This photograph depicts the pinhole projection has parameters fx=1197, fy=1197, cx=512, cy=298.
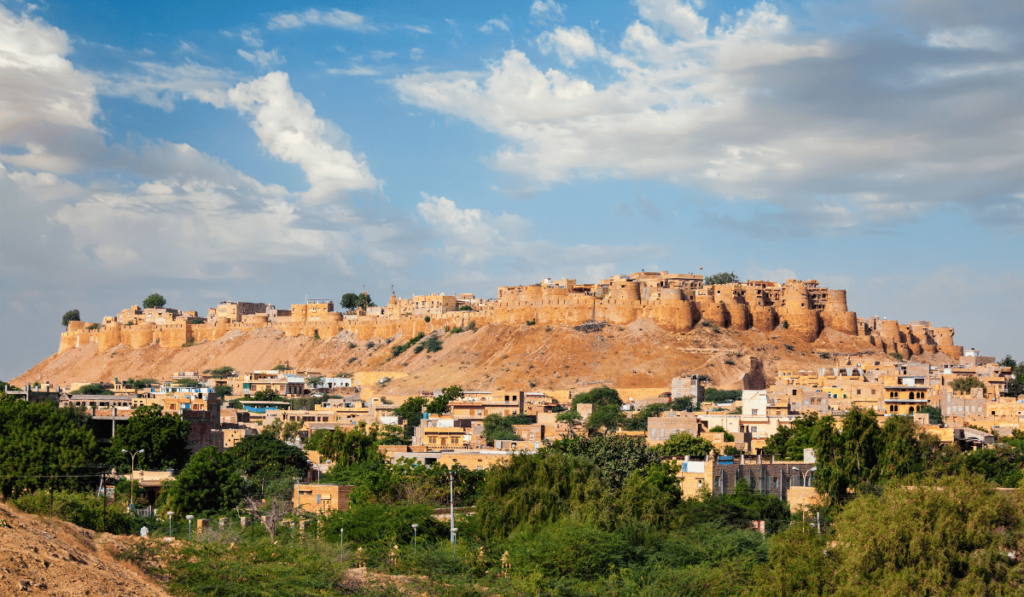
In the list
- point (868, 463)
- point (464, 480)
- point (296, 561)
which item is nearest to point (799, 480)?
point (868, 463)

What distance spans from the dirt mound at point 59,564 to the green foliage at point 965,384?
54874mm

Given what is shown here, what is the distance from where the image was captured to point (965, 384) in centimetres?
6862

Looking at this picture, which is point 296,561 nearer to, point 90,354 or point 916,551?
point 916,551

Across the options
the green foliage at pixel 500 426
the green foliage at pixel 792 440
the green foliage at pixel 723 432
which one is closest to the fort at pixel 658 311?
the green foliage at pixel 500 426

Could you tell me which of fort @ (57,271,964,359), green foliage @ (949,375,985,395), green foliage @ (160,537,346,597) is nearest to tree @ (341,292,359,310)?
fort @ (57,271,964,359)

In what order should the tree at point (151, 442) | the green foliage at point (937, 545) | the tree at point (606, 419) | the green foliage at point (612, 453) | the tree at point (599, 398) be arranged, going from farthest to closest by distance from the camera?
the tree at point (599, 398)
the tree at point (606, 419)
the tree at point (151, 442)
the green foliage at point (612, 453)
the green foliage at point (937, 545)

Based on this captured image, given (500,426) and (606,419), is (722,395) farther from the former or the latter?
(500,426)

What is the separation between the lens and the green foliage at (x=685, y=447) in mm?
41812

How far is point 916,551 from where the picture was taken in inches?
828

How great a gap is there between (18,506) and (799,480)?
74.2 ft

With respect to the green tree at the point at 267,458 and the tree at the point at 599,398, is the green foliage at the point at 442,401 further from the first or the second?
the green tree at the point at 267,458

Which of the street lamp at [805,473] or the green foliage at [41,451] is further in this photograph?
the green foliage at [41,451]

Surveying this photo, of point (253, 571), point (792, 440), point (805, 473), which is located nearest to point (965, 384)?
point (792, 440)

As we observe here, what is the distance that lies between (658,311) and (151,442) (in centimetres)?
6380
